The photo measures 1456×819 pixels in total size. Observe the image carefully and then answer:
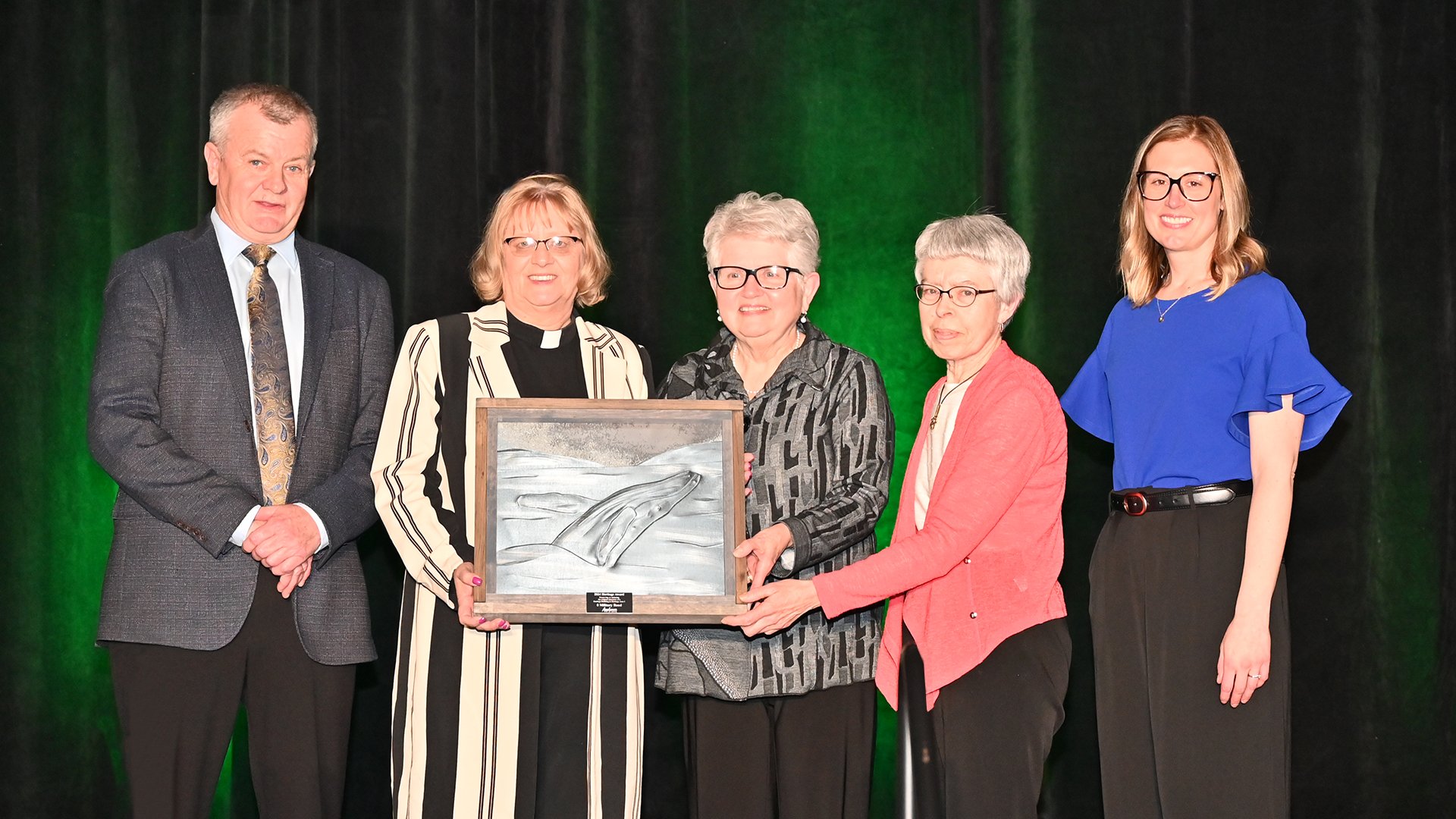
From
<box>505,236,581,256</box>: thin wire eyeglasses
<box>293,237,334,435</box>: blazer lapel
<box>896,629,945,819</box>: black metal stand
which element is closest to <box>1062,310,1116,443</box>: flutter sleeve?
<box>896,629,945,819</box>: black metal stand

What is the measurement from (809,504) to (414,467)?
2.60ft

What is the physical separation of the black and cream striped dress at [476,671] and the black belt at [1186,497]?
1049 mm

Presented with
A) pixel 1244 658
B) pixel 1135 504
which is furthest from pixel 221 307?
pixel 1244 658

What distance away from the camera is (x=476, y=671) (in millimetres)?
2451

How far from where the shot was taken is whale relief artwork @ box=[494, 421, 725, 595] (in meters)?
2.34

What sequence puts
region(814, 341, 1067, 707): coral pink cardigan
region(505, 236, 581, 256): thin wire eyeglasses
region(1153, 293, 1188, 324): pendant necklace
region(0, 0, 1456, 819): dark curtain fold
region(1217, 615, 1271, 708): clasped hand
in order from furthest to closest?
region(0, 0, 1456, 819): dark curtain fold < region(505, 236, 581, 256): thin wire eyeglasses < region(1153, 293, 1188, 324): pendant necklace < region(814, 341, 1067, 707): coral pink cardigan < region(1217, 615, 1271, 708): clasped hand

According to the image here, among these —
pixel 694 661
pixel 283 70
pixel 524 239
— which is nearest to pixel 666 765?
pixel 694 661

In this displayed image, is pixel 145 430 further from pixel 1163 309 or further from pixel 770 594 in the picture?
pixel 1163 309

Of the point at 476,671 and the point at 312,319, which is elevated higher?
the point at 312,319

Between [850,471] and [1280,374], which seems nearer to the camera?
[1280,374]

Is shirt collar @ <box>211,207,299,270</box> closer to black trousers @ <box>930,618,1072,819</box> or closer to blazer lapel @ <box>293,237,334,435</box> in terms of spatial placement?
blazer lapel @ <box>293,237,334,435</box>

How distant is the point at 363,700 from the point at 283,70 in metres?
1.81

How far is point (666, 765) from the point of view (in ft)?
11.8

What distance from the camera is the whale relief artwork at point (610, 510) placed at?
2336mm
